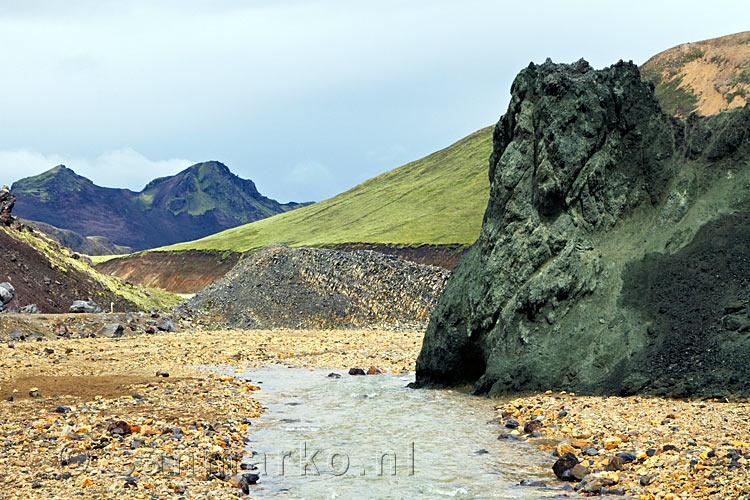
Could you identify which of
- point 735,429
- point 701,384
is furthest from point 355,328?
point 735,429

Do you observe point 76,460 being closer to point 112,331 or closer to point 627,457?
point 627,457

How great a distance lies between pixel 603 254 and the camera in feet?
81.8

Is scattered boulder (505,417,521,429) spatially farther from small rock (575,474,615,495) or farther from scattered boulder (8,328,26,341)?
scattered boulder (8,328,26,341)

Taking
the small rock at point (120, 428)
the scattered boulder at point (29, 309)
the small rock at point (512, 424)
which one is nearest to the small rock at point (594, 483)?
the small rock at point (512, 424)

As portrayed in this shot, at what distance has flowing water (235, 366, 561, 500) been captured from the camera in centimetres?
1376

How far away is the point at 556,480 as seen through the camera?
1424 cm

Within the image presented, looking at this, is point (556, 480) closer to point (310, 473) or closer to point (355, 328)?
point (310, 473)

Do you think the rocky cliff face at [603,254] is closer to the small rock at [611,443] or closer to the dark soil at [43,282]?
the small rock at [611,443]

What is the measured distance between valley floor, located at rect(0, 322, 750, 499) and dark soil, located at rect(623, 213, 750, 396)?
126 cm

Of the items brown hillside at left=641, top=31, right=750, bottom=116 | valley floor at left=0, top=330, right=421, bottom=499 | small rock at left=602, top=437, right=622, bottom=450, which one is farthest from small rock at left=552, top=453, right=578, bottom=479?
brown hillside at left=641, top=31, right=750, bottom=116

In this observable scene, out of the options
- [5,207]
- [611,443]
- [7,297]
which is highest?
[5,207]

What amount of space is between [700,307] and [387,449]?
1182cm

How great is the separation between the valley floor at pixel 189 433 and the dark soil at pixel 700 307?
1.26 meters

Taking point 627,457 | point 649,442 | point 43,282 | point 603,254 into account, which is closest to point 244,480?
point 627,457
